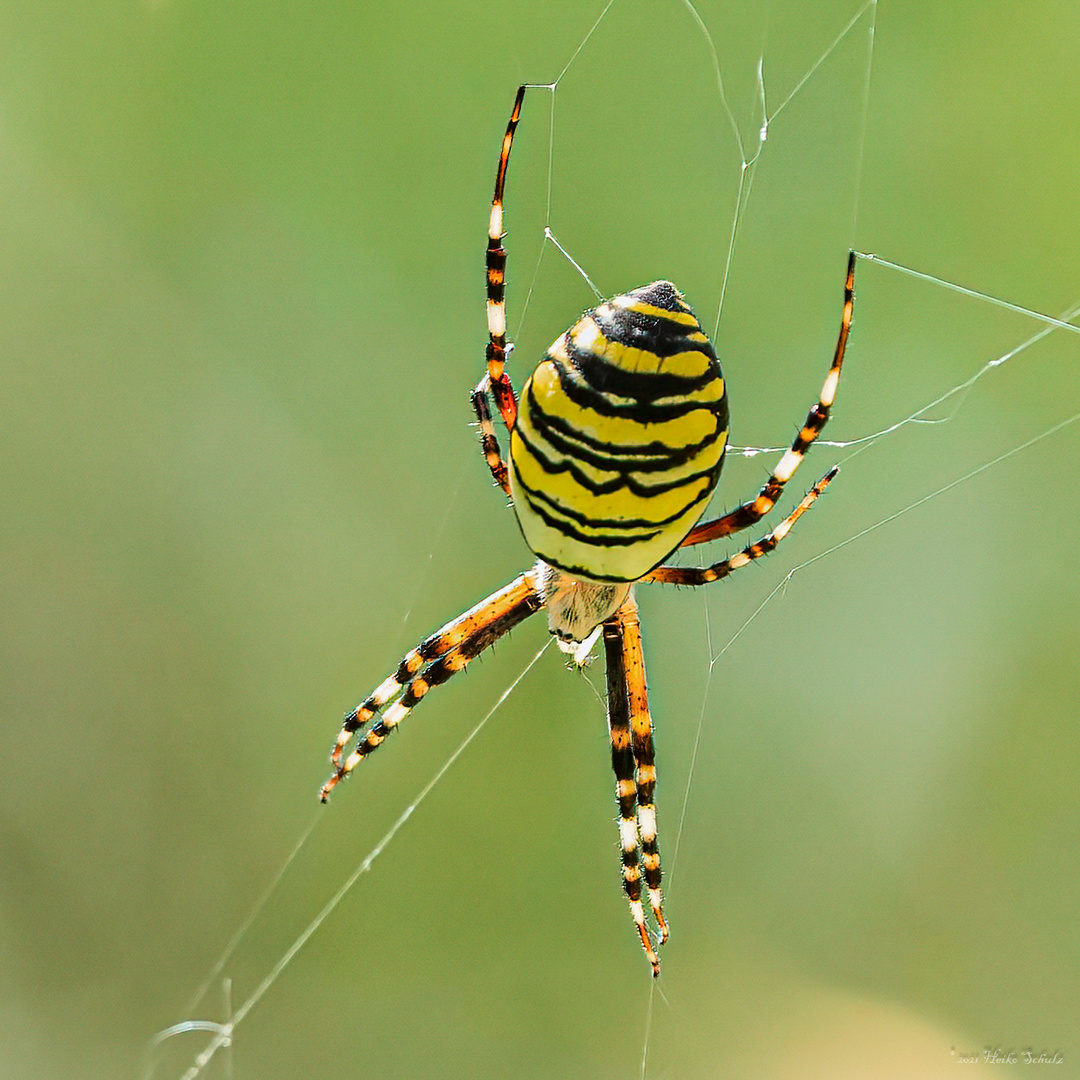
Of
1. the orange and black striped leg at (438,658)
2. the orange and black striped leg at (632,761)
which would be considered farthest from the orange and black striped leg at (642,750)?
the orange and black striped leg at (438,658)

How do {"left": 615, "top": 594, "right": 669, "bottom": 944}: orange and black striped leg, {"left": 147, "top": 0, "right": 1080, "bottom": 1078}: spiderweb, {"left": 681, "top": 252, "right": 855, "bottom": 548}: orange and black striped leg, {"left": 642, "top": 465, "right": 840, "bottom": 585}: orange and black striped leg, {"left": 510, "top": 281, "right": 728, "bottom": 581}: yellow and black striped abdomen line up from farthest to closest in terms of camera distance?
{"left": 147, "top": 0, "right": 1080, "bottom": 1078}: spiderweb
{"left": 615, "top": 594, "right": 669, "bottom": 944}: orange and black striped leg
{"left": 642, "top": 465, "right": 840, "bottom": 585}: orange and black striped leg
{"left": 681, "top": 252, "right": 855, "bottom": 548}: orange and black striped leg
{"left": 510, "top": 281, "right": 728, "bottom": 581}: yellow and black striped abdomen

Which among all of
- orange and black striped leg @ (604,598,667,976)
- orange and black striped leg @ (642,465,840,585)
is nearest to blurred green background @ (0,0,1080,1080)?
orange and black striped leg @ (604,598,667,976)

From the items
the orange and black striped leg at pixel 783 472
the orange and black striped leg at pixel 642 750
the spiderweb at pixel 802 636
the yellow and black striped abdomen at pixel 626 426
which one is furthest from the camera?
the spiderweb at pixel 802 636

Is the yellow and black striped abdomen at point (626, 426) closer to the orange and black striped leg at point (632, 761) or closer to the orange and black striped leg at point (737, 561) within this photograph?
the orange and black striped leg at point (737, 561)

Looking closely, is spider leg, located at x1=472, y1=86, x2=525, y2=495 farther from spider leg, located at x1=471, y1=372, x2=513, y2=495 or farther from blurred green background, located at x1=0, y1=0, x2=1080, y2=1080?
blurred green background, located at x1=0, y1=0, x2=1080, y2=1080

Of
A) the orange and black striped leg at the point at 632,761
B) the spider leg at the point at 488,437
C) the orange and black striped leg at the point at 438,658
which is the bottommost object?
the orange and black striped leg at the point at 632,761

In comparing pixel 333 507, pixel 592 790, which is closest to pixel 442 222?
pixel 333 507

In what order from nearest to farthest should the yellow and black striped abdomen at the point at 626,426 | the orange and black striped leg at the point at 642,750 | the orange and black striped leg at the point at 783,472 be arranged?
the yellow and black striped abdomen at the point at 626,426, the orange and black striped leg at the point at 783,472, the orange and black striped leg at the point at 642,750
